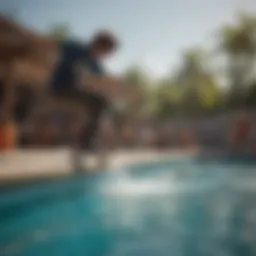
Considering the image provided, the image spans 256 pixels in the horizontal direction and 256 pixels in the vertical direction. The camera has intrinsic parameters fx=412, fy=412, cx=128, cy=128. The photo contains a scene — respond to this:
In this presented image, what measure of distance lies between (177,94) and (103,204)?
2.13 metres

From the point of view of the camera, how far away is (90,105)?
5.22 metres

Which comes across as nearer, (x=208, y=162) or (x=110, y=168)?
(x=110, y=168)

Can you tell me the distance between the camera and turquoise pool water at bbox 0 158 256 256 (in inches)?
92.6

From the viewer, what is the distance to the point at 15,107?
651 cm

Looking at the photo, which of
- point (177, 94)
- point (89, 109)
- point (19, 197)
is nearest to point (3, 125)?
point (89, 109)

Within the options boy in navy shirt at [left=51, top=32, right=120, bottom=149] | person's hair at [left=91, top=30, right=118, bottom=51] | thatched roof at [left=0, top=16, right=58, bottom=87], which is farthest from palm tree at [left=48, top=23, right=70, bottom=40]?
boy in navy shirt at [left=51, top=32, right=120, bottom=149]

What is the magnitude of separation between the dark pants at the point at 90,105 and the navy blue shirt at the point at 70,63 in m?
0.11

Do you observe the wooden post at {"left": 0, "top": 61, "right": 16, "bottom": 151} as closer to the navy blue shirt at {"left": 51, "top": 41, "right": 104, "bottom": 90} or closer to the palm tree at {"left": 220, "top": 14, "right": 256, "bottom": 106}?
the navy blue shirt at {"left": 51, "top": 41, "right": 104, "bottom": 90}

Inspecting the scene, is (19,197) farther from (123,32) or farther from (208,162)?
(208,162)

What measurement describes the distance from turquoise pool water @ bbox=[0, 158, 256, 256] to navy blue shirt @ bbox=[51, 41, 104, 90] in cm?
129

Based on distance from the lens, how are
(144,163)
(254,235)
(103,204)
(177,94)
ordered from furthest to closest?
(144,163) → (177,94) → (103,204) → (254,235)

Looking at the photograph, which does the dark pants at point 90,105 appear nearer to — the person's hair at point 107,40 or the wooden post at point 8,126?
the wooden post at point 8,126

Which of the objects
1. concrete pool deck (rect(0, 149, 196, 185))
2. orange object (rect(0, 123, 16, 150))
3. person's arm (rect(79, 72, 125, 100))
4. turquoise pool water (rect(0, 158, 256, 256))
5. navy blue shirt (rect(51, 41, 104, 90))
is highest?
navy blue shirt (rect(51, 41, 104, 90))

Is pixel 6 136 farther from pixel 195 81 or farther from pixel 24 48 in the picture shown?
pixel 195 81
